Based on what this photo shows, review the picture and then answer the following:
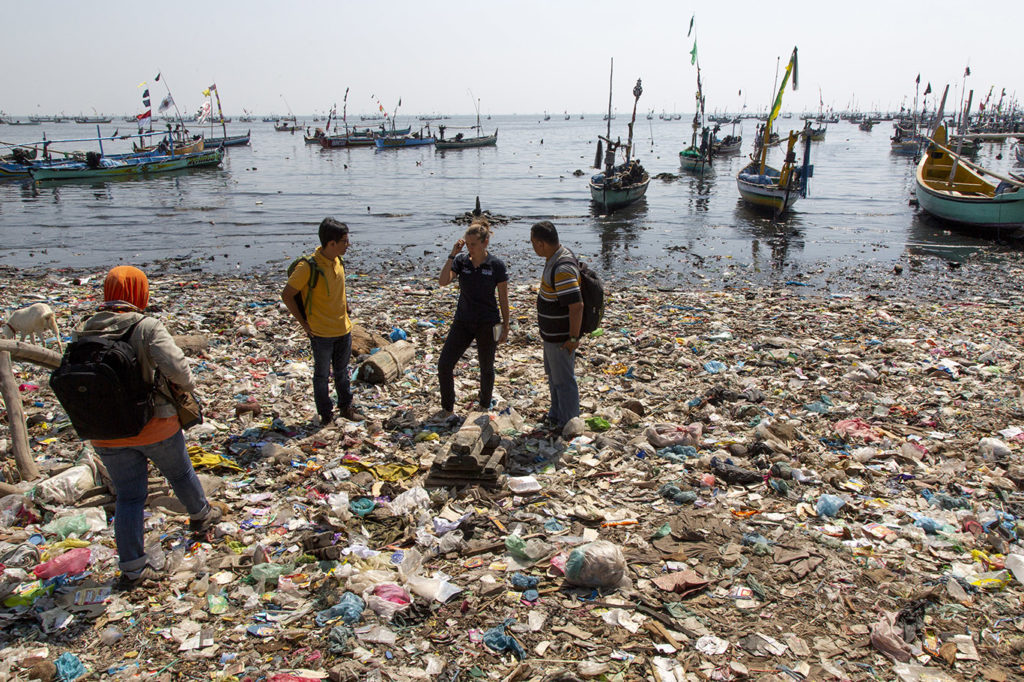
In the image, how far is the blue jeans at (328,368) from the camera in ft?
16.4

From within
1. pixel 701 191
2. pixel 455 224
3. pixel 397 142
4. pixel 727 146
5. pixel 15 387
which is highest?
pixel 397 142

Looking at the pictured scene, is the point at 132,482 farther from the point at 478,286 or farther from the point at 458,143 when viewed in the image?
the point at 458,143

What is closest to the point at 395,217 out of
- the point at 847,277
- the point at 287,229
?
the point at 287,229

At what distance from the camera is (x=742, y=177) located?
86.5ft

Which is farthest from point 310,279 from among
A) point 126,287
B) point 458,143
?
point 458,143

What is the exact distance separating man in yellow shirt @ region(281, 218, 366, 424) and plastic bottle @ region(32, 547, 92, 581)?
2108 millimetres

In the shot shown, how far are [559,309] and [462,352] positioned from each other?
1042 millimetres

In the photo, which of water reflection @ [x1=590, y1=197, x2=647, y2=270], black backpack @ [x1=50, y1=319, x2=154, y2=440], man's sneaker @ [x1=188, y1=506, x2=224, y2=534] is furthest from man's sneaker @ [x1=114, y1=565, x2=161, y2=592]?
water reflection @ [x1=590, y1=197, x2=647, y2=270]

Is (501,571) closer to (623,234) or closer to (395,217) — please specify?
(623,234)

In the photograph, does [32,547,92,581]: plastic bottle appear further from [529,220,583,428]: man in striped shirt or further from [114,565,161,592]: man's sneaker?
[529,220,583,428]: man in striped shirt

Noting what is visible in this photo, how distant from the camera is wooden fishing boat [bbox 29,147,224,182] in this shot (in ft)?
115

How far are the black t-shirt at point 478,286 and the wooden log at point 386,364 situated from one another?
1.66 m

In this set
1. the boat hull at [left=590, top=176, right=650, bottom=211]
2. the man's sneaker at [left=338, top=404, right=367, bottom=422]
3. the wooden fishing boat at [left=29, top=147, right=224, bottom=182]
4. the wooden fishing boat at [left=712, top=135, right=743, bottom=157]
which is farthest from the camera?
the wooden fishing boat at [left=712, top=135, right=743, bottom=157]

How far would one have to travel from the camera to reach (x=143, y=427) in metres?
2.99
